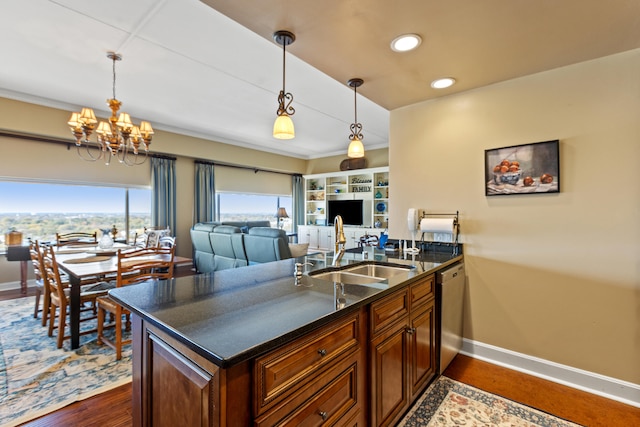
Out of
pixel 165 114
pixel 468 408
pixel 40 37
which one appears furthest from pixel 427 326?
pixel 165 114

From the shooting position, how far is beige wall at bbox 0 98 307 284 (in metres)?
4.25

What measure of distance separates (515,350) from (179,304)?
106 inches

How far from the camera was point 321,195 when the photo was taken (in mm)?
8594

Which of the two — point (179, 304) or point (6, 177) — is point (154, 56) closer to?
point (179, 304)

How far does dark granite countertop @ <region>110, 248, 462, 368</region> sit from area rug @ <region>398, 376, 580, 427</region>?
2.98 ft

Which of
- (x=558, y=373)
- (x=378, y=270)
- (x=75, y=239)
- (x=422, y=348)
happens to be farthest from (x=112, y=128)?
(x=558, y=373)

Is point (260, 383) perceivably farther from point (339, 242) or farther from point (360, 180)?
point (360, 180)

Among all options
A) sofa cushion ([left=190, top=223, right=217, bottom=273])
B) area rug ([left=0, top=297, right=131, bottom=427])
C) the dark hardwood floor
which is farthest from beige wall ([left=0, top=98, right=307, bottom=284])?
the dark hardwood floor

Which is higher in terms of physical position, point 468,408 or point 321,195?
point 321,195

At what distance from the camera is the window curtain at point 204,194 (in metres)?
6.34

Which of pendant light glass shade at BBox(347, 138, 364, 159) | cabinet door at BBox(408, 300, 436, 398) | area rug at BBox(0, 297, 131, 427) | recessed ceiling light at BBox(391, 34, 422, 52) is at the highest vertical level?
recessed ceiling light at BBox(391, 34, 422, 52)

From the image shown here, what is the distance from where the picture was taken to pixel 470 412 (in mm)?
1874

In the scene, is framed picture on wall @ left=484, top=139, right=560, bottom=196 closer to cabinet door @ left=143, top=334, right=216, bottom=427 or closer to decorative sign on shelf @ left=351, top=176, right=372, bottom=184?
cabinet door @ left=143, top=334, right=216, bottom=427

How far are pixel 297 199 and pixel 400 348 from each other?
23.8 feet
